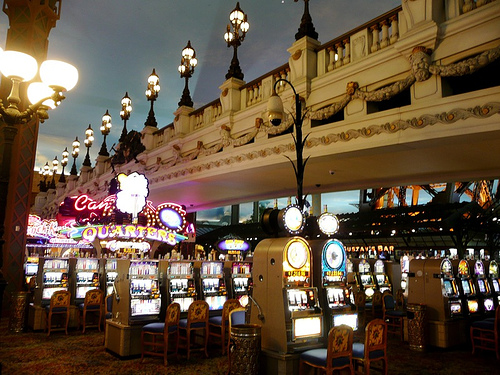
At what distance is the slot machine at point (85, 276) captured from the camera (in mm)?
9211

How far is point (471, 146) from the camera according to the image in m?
7.12

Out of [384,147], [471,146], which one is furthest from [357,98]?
[471,146]

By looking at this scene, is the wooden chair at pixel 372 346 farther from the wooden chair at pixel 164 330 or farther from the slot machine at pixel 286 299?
the wooden chair at pixel 164 330

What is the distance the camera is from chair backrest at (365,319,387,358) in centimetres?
450

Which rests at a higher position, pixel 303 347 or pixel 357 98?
pixel 357 98

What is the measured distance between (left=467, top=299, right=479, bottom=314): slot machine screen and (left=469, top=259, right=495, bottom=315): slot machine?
0.38 feet

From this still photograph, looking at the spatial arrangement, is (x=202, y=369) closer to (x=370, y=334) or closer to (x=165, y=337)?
(x=165, y=337)

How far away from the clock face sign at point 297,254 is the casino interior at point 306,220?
0.02 metres

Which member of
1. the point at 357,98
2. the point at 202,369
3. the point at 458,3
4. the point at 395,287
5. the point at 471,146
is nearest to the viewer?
the point at 202,369

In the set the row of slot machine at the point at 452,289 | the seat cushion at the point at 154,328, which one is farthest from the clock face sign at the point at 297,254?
the row of slot machine at the point at 452,289

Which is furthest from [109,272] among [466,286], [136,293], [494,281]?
[494,281]

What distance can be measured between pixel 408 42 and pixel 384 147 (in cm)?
175

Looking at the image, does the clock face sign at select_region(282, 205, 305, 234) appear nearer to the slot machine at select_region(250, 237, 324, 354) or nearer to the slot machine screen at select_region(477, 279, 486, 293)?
the slot machine at select_region(250, 237, 324, 354)

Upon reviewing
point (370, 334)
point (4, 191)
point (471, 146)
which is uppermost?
point (471, 146)
